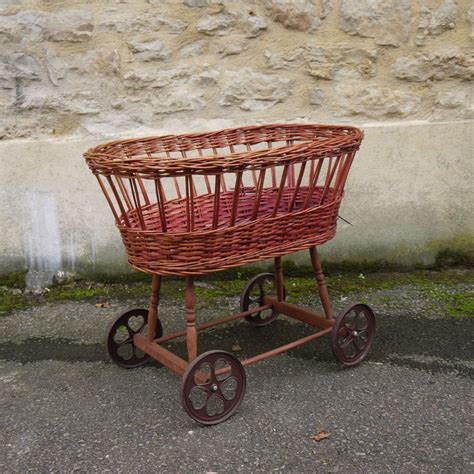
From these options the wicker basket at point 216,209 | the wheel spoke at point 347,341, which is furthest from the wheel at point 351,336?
the wicker basket at point 216,209

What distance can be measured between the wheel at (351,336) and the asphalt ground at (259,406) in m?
0.07

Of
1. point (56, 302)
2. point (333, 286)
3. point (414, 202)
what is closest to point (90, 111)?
point (56, 302)

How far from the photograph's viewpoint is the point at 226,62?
11.1ft

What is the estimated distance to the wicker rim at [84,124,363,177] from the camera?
1983 millimetres

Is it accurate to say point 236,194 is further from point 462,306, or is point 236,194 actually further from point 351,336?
point 462,306

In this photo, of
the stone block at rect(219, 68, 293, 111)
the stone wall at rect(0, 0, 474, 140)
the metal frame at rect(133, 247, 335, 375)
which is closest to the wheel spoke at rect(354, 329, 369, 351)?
the metal frame at rect(133, 247, 335, 375)

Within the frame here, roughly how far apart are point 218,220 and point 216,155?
49 centimetres

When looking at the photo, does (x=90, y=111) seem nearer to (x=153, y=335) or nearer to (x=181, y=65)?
(x=181, y=65)

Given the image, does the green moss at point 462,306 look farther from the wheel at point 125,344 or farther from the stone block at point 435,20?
the wheel at point 125,344

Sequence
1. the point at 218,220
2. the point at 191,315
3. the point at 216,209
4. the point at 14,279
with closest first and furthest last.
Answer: the point at 216,209 < the point at 191,315 < the point at 218,220 < the point at 14,279

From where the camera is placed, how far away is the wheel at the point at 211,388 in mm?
2174

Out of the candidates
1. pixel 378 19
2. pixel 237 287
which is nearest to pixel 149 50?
pixel 378 19

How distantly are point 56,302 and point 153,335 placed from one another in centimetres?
113

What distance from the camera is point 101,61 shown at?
11.0 feet
